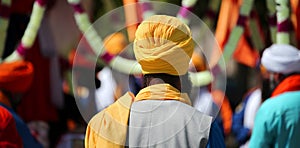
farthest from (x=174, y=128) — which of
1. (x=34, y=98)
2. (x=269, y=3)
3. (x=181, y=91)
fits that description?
(x=34, y=98)

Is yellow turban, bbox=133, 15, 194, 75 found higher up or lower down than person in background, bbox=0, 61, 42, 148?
higher up

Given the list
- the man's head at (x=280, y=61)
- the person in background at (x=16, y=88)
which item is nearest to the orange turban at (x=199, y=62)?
the man's head at (x=280, y=61)

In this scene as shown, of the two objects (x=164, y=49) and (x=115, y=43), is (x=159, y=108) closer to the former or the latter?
(x=164, y=49)

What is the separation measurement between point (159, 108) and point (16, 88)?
1.79 meters

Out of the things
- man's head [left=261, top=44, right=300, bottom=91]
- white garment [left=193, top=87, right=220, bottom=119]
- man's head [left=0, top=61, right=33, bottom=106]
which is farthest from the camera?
man's head [left=0, top=61, right=33, bottom=106]

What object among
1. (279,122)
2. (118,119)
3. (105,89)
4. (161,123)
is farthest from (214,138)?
(105,89)

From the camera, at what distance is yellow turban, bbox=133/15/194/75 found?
11.0 ft

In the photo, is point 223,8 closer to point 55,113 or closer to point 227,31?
point 227,31

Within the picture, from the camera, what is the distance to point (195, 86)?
3.60m

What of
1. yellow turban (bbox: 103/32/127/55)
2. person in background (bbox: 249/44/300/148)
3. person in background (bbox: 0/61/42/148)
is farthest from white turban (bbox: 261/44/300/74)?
person in background (bbox: 0/61/42/148)

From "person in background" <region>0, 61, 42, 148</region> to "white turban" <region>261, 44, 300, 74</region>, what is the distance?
1291 millimetres

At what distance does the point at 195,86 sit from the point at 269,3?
1855 millimetres

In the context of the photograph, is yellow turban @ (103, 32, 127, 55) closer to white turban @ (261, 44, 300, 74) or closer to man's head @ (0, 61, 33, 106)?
man's head @ (0, 61, 33, 106)

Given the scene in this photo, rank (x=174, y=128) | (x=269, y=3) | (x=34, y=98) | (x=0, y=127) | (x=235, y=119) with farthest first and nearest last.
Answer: (x=34, y=98)
(x=235, y=119)
(x=269, y=3)
(x=0, y=127)
(x=174, y=128)
